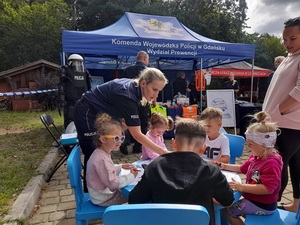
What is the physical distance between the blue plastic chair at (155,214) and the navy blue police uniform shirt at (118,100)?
3.61 ft

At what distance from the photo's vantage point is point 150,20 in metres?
6.93

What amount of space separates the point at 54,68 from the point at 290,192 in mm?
16049

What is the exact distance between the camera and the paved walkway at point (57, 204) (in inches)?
100

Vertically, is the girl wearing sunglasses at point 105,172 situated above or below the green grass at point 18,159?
above

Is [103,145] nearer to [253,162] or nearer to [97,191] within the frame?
[97,191]

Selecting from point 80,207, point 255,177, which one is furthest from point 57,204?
point 255,177

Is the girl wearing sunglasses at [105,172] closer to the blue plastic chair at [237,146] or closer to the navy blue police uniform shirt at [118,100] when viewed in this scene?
the navy blue police uniform shirt at [118,100]

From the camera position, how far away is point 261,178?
5.36 feet

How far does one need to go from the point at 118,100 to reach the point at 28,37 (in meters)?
22.1

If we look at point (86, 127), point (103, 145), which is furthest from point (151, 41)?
point (103, 145)

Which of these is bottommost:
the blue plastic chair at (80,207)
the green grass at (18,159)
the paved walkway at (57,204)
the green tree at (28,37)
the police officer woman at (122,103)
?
the paved walkway at (57,204)

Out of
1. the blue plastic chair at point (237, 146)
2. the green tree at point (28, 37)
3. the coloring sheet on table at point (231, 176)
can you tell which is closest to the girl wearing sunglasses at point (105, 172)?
the coloring sheet on table at point (231, 176)

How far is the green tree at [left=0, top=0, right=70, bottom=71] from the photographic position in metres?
20.7

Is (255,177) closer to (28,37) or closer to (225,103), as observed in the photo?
(225,103)
